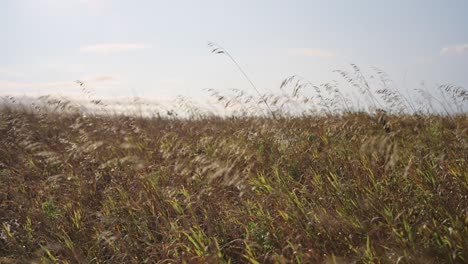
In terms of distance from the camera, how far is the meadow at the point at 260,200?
2.81 meters

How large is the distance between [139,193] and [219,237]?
1.22 metres

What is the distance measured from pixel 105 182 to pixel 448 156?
3.54 meters

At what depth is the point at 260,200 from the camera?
12.2 ft

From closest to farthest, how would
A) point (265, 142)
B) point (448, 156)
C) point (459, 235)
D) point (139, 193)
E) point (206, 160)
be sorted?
point (459, 235) < point (448, 156) < point (139, 193) < point (206, 160) < point (265, 142)

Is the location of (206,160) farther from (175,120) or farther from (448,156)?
(175,120)

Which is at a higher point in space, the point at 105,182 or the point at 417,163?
the point at 105,182

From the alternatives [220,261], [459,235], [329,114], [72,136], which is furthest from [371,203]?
[72,136]

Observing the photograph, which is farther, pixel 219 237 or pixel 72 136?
pixel 72 136

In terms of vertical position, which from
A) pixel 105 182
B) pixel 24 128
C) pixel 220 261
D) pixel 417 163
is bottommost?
pixel 417 163

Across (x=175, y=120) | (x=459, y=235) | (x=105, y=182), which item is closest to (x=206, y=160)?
(x=105, y=182)

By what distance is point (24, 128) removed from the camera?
25.6 feet

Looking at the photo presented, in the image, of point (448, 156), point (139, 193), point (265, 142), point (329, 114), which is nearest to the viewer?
point (448, 156)

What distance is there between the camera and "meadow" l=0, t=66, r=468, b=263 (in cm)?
281

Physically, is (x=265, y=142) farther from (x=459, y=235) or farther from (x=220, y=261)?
(x=459, y=235)
